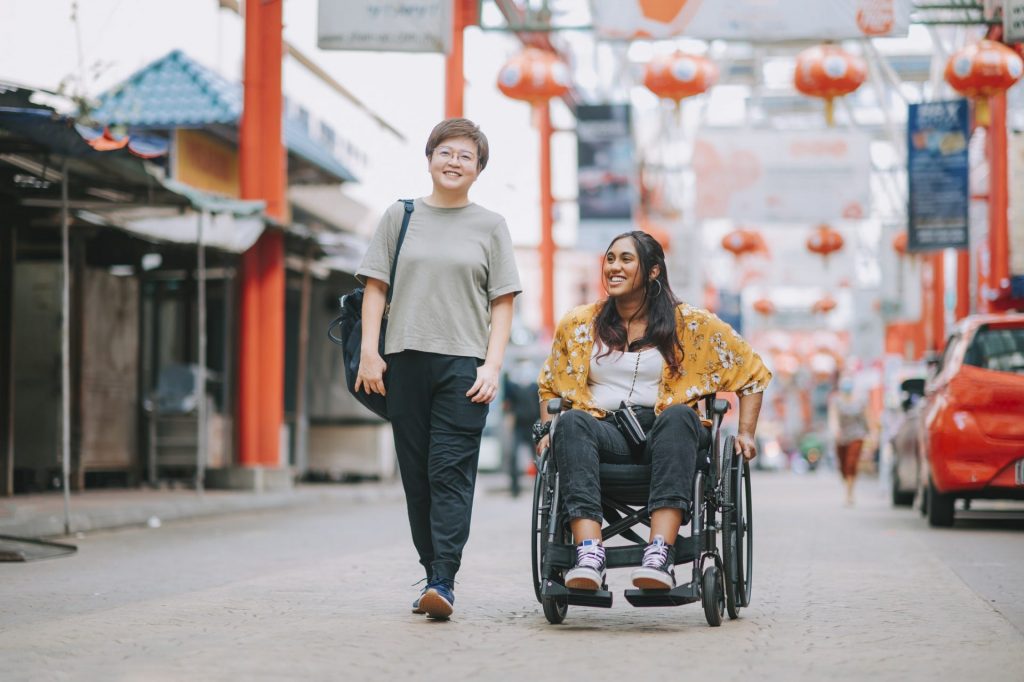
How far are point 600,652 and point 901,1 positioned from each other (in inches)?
399

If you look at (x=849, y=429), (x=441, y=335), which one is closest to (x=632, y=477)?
(x=441, y=335)

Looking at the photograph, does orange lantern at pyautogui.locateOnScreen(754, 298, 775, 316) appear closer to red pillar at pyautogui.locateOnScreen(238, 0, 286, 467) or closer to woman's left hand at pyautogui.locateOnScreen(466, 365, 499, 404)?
red pillar at pyautogui.locateOnScreen(238, 0, 286, 467)

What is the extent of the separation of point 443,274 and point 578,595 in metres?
1.34

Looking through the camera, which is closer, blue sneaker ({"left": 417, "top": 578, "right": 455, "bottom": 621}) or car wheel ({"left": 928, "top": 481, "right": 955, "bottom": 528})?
blue sneaker ({"left": 417, "top": 578, "right": 455, "bottom": 621})

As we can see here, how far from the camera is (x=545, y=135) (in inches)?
1302

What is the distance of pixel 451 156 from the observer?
20.8 feet

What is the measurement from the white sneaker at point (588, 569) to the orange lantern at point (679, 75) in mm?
14018

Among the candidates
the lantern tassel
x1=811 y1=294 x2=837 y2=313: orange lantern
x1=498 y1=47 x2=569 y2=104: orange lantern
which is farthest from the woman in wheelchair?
x1=811 y1=294 x2=837 y2=313: orange lantern

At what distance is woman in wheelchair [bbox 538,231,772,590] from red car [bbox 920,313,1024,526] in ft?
20.4

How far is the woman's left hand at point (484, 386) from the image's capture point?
245 inches

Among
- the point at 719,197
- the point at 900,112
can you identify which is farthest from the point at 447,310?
the point at 900,112

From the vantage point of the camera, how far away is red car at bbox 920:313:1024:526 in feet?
39.5

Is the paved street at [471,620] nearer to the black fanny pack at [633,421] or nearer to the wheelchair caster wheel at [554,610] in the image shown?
the wheelchair caster wheel at [554,610]

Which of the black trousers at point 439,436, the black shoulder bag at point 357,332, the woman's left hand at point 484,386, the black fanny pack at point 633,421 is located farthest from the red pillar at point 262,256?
the black fanny pack at point 633,421
